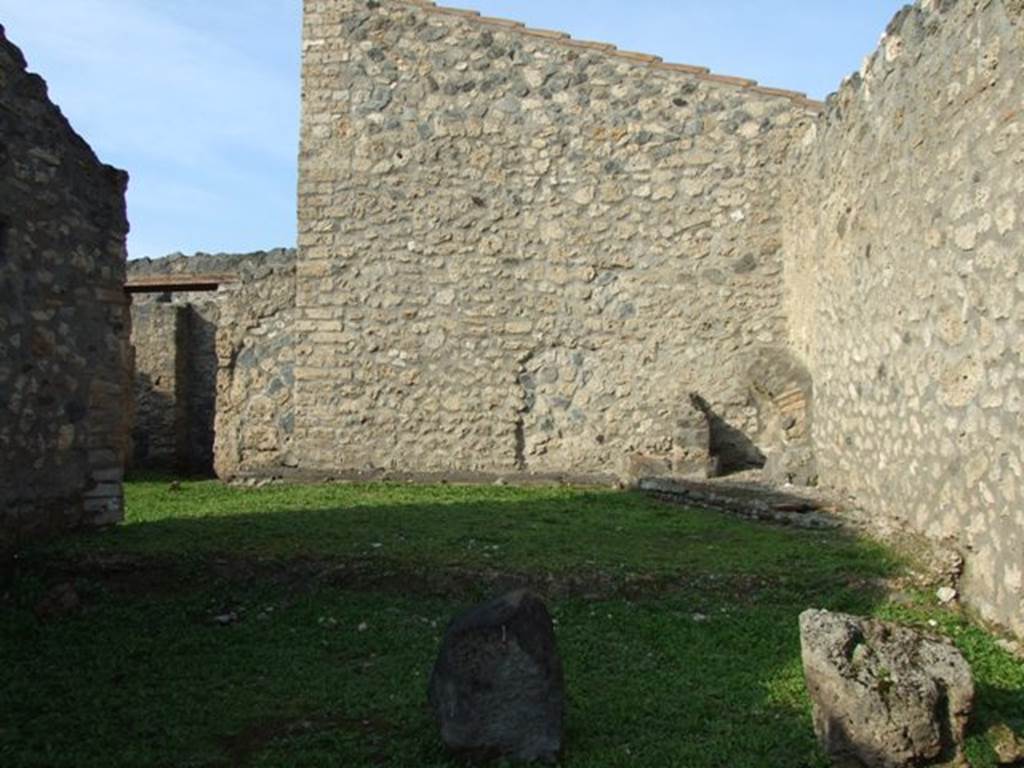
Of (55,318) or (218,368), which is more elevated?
(55,318)

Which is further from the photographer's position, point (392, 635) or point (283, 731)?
point (392, 635)

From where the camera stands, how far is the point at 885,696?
3.95 m

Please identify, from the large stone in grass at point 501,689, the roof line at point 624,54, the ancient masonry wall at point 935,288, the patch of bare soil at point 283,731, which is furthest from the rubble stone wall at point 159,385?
the large stone in grass at point 501,689

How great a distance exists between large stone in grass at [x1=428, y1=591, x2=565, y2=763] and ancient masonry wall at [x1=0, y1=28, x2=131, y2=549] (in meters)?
4.06

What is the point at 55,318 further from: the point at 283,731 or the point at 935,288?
the point at 935,288

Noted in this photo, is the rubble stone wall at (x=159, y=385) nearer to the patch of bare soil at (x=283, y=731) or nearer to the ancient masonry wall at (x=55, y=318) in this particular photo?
the ancient masonry wall at (x=55, y=318)

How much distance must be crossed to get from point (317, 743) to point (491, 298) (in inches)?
318

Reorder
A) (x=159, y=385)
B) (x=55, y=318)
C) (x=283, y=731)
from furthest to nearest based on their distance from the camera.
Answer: (x=159, y=385)
(x=55, y=318)
(x=283, y=731)

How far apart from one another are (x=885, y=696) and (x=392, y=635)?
8.88ft

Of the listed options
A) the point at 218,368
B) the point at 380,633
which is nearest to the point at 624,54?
the point at 218,368

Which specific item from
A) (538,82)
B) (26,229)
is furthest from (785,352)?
(26,229)

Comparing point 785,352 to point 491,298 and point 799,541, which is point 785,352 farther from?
point 799,541

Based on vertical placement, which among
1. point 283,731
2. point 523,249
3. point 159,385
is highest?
point 523,249

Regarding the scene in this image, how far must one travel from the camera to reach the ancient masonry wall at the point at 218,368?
12.2 meters
